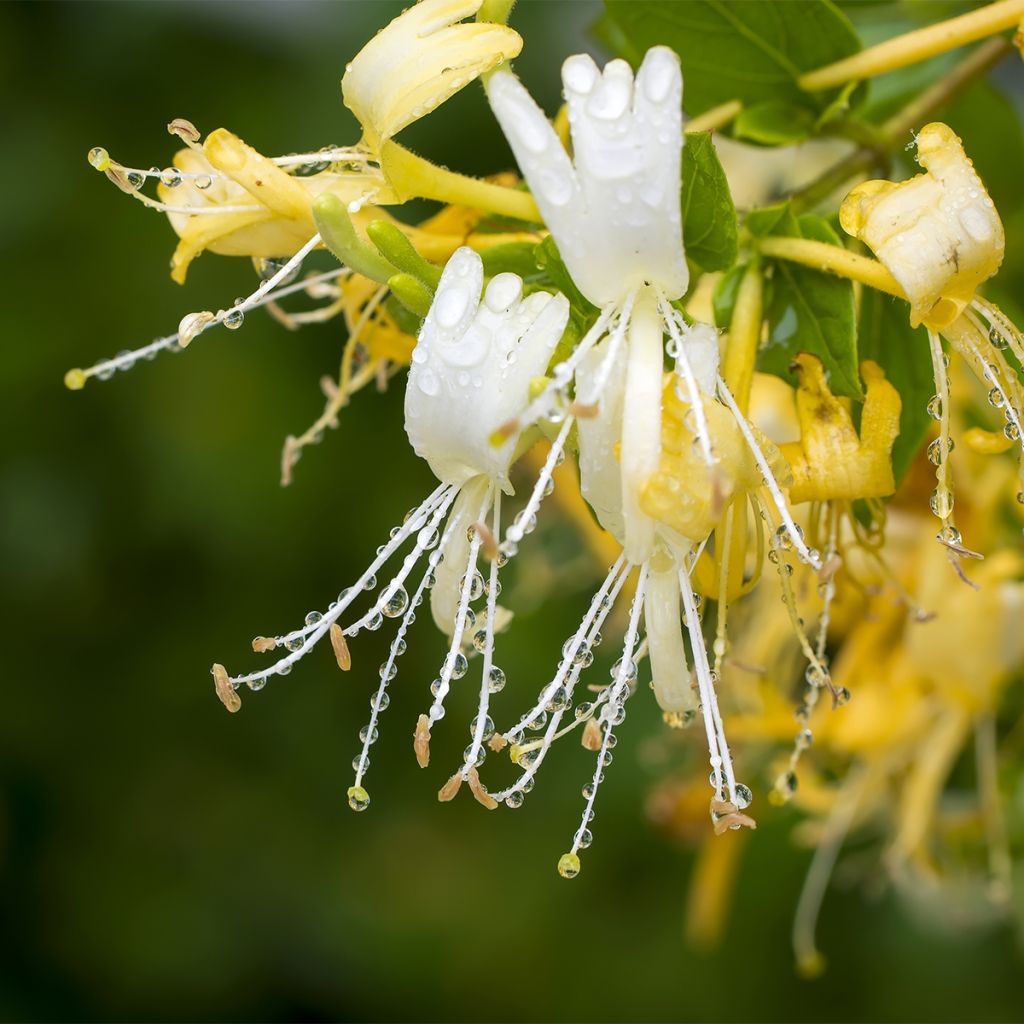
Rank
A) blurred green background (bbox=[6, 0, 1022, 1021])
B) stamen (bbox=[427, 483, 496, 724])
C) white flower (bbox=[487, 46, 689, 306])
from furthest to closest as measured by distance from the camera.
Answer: blurred green background (bbox=[6, 0, 1022, 1021]) → stamen (bbox=[427, 483, 496, 724]) → white flower (bbox=[487, 46, 689, 306])

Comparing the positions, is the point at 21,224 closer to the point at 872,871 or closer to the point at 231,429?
the point at 231,429

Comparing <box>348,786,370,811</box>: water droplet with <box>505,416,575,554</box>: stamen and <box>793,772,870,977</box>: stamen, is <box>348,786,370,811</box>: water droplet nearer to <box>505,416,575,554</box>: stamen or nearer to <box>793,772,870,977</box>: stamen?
<box>505,416,575,554</box>: stamen

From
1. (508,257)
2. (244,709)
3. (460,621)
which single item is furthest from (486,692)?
(244,709)

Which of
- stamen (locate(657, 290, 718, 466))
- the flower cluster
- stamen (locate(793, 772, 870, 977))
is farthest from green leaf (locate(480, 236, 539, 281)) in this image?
stamen (locate(793, 772, 870, 977))

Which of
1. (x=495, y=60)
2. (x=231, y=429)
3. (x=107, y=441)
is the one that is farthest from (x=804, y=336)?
(x=107, y=441)

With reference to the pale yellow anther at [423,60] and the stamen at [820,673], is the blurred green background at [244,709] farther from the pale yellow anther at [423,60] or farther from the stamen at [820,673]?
the pale yellow anther at [423,60]
